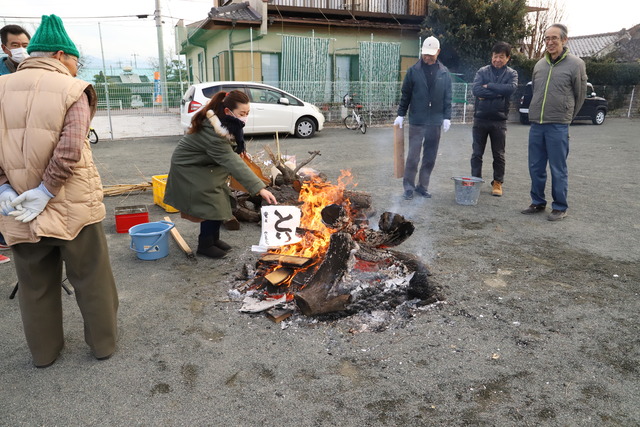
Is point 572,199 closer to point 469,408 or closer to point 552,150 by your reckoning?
point 552,150

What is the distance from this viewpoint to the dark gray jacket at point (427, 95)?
6.87 metres

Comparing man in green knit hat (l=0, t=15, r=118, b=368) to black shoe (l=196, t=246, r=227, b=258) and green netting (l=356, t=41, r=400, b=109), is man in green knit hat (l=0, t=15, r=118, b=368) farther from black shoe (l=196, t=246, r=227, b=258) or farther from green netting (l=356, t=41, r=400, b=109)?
green netting (l=356, t=41, r=400, b=109)

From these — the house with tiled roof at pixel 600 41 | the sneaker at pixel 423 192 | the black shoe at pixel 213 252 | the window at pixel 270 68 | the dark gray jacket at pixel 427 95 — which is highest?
the house with tiled roof at pixel 600 41

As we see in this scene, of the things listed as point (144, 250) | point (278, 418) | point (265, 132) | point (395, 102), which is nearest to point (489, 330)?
point (278, 418)

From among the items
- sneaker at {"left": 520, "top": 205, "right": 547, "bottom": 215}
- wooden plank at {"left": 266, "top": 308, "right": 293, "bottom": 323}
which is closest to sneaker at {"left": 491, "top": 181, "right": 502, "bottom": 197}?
sneaker at {"left": 520, "top": 205, "right": 547, "bottom": 215}

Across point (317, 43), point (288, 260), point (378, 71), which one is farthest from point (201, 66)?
point (288, 260)

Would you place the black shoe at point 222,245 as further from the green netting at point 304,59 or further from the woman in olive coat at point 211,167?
the green netting at point 304,59

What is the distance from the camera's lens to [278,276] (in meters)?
3.84

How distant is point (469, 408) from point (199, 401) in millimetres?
1519

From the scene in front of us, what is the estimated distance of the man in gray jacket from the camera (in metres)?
5.81

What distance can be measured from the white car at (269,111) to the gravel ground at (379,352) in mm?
8710

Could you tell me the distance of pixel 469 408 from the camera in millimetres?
2527

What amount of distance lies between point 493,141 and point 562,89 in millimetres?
1476

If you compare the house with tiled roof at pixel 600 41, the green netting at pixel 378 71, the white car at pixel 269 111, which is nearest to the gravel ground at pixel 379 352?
the white car at pixel 269 111
